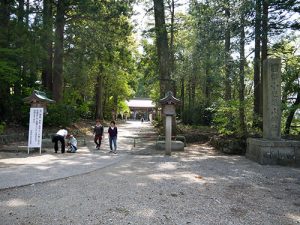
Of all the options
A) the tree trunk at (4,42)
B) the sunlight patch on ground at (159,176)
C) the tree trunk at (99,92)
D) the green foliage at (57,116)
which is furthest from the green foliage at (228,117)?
the tree trunk at (99,92)

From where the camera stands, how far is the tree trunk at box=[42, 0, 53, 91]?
593 inches

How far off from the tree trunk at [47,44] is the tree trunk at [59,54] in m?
0.46

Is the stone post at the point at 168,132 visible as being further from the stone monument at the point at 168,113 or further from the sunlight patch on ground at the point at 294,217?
the sunlight patch on ground at the point at 294,217

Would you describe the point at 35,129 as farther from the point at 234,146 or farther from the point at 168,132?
the point at 234,146

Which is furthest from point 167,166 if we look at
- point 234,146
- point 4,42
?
point 4,42

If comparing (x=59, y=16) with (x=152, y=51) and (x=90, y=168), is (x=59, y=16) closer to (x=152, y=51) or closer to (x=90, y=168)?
(x=152, y=51)

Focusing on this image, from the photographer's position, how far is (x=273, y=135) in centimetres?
1116

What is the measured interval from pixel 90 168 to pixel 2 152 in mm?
4987

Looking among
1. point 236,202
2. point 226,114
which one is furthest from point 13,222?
point 226,114

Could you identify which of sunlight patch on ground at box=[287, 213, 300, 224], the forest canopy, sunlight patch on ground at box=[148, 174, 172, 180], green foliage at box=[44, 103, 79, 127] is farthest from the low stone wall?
green foliage at box=[44, 103, 79, 127]

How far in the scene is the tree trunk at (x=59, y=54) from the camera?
727 inches

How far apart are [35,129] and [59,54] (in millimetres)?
7962

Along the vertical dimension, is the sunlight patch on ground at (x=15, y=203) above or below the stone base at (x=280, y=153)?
below

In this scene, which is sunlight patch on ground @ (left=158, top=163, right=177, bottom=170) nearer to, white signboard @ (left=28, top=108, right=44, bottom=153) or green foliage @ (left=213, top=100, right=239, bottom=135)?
white signboard @ (left=28, top=108, right=44, bottom=153)
